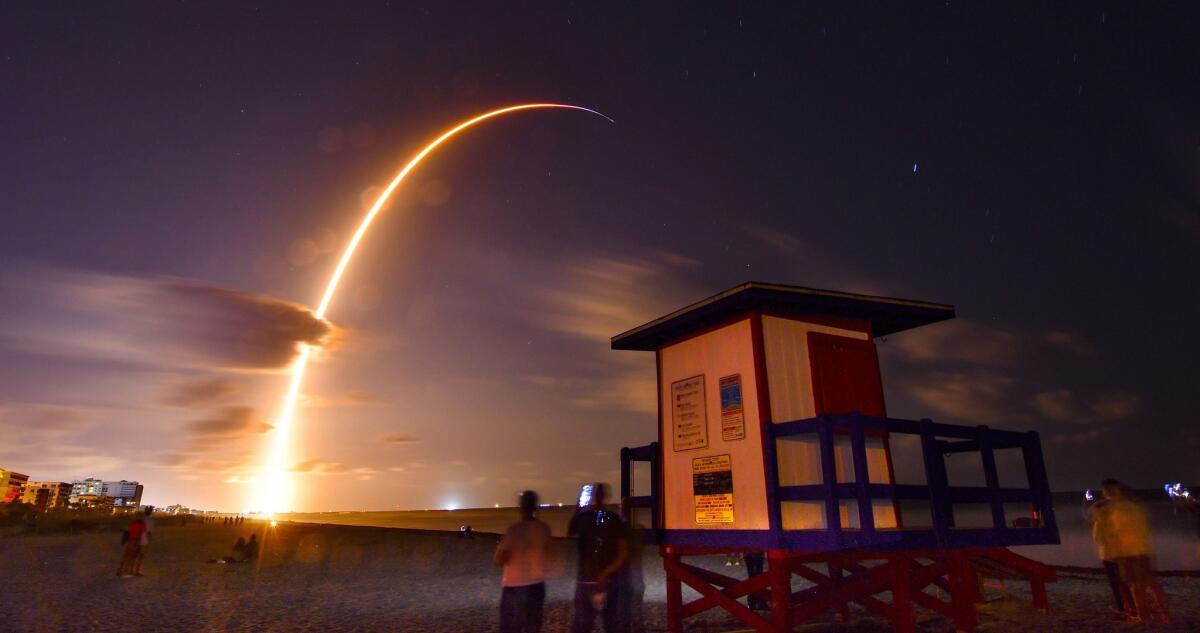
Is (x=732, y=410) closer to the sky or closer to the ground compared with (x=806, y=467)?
closer to the sky

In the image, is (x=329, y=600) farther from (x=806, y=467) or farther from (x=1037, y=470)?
(x=1037, y=470)

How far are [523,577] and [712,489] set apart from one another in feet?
11.9

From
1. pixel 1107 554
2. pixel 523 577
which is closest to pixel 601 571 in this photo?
pixel 523 577

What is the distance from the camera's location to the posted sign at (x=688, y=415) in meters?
10.2

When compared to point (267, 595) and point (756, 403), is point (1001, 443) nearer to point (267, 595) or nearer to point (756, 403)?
point (756, 403)

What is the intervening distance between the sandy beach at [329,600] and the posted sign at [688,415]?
373 centimetres

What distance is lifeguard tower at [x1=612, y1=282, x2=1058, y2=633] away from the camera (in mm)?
8484

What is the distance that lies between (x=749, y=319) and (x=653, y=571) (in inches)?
721

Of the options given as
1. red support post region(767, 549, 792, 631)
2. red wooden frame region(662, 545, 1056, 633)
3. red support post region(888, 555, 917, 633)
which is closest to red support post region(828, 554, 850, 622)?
red wooden frame region(662, 545, 1056, 633)

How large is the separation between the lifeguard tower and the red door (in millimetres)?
21

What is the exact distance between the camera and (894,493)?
842cm

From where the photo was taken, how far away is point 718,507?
31.7ft

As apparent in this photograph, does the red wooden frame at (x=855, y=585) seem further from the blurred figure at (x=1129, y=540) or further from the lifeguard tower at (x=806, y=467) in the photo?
the blurred figure at (x=1129, y=540)

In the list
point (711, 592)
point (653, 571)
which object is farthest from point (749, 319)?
point (653, 571)
